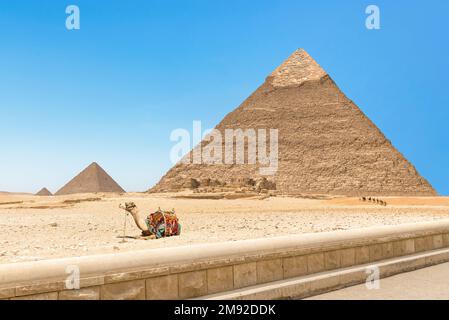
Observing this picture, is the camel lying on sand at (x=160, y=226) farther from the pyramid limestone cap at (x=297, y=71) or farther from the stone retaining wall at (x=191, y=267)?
the pyramid limestone cap at (x=297, y=71)

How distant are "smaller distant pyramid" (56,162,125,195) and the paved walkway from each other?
280 ft

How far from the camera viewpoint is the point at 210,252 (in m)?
4.77

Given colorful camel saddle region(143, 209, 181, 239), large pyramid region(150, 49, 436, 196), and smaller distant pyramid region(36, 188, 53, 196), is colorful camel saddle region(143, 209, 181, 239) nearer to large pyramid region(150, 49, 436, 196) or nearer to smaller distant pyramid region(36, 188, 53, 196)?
large pyramid region(150, 49, 436, 196)

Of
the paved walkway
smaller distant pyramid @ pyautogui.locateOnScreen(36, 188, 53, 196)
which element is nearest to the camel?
the paved walkway

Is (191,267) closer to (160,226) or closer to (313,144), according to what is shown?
(160,226)

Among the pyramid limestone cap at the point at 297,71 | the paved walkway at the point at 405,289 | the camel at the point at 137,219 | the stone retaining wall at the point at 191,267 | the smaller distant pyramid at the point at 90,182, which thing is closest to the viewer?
the stone retaining wall at the point at 191,267

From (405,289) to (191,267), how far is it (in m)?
2.44

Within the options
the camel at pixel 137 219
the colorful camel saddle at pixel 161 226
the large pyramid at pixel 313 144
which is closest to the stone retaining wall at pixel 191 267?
the colorful camel saddle at pixel 161 226

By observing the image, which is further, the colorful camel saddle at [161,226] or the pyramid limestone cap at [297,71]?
the pyramid limestone cap at [297,71]

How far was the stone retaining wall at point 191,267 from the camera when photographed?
382cm

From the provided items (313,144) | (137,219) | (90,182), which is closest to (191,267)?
(137,219)

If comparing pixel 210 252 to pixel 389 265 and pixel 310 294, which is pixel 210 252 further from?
pixel 389 265

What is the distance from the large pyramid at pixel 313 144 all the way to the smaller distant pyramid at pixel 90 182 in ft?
50.4

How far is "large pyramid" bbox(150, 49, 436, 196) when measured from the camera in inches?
4412
